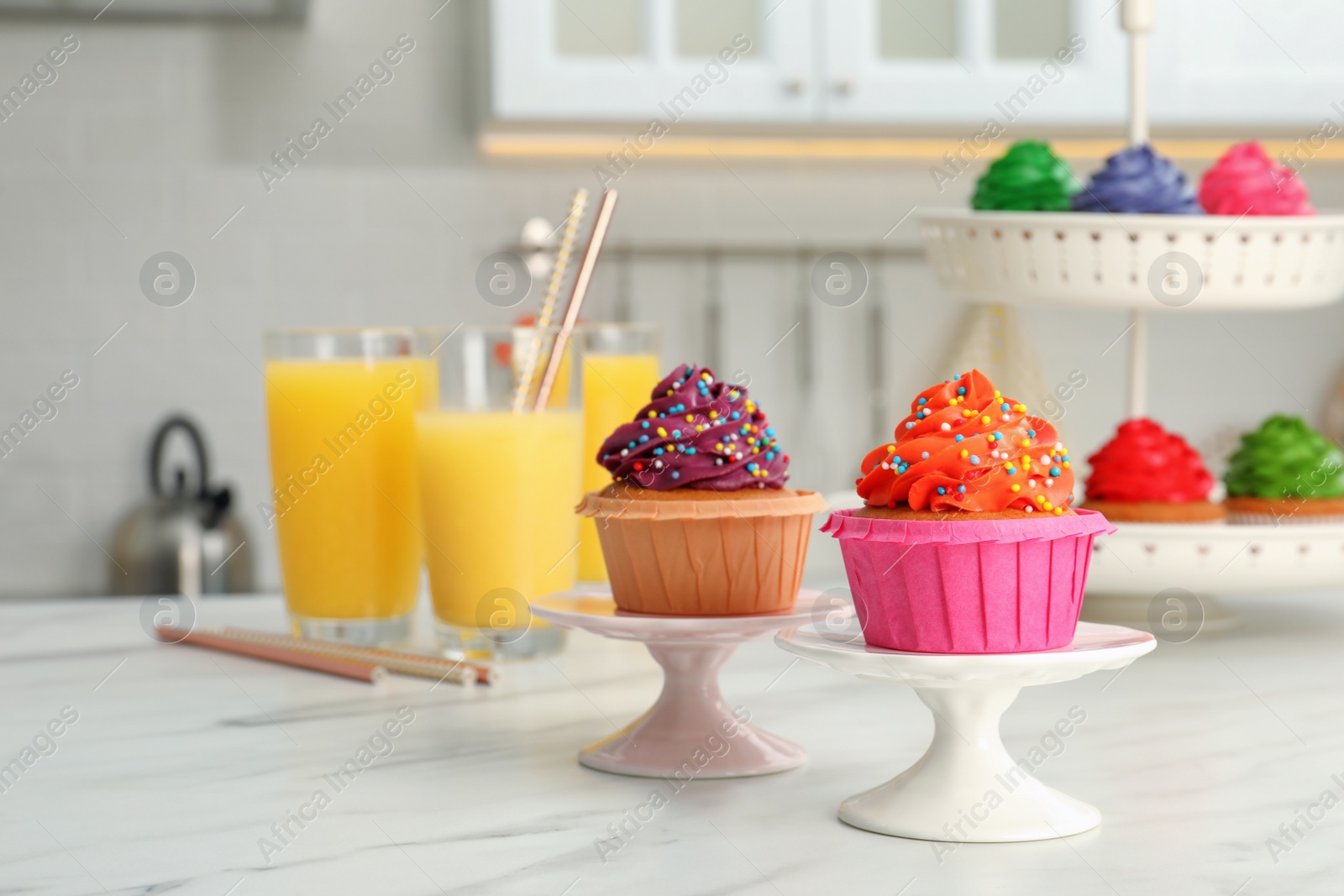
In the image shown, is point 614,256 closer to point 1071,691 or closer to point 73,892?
point 1071,691

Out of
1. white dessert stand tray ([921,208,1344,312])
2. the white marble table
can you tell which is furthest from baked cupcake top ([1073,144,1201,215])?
the white marble table

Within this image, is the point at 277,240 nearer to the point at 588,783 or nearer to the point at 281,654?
the point at 281,654

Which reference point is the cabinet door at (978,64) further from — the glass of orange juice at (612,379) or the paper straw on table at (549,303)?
the paper straw on table at (549,303)

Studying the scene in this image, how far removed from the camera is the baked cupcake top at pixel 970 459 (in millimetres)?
728

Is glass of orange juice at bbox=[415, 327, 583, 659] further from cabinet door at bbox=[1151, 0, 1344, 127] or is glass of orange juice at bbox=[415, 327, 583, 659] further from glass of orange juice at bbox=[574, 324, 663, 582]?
cabinet door at bbox=[1151, 0, 1344, 127]

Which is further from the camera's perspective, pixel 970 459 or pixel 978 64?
pixel 978 64

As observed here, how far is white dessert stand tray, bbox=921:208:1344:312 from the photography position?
Answer: 1.19 meters

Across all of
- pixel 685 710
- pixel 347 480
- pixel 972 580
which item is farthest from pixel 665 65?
pixel 972 580

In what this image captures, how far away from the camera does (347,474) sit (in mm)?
1168

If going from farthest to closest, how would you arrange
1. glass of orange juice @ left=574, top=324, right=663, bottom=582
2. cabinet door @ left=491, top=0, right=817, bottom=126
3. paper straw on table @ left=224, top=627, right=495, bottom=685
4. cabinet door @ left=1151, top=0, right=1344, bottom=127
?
cabinet door @ left=1151, top=0, right=1344, bottom=127 → cabinet door @ left=491, top=0, right=817, bottom=126 → glass of orange juice @ left=574, top=324, right=663, bottom=582 → paper straw on table @ left=224, top=627, right=495, bottom=685

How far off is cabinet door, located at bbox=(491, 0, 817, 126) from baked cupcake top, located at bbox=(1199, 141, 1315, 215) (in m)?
1.12

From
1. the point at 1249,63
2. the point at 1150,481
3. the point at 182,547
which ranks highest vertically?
the point at 1249,63

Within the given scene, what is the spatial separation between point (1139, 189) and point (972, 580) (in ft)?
2.23

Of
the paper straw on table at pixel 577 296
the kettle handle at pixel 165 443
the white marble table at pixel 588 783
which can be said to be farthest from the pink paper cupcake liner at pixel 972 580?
the kettle handle at pixel 165 443
